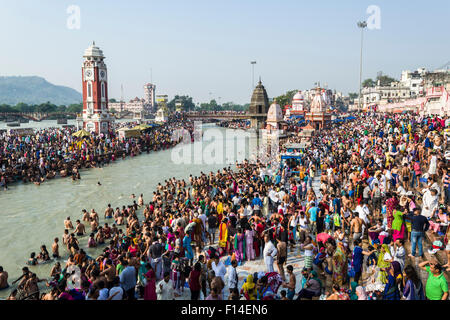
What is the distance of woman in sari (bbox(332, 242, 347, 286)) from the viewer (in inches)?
263

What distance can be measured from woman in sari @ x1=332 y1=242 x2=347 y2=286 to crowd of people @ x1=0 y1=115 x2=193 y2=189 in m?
21.6

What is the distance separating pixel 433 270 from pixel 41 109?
462 ft

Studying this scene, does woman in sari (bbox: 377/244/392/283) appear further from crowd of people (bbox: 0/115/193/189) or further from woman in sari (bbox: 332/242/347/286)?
crowd of people (bbox: 0/115/193/189)

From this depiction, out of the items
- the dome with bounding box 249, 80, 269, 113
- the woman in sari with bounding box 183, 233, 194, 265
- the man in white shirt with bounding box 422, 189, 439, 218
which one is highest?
the dome with bounding box 249, 80, 269, 113

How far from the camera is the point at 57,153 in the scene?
27.7 meters

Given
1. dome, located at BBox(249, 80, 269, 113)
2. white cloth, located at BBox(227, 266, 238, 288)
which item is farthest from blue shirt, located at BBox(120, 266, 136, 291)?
dome, located at BBox(249, 80, 269, 113)

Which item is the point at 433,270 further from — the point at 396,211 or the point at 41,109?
the point at 41,109

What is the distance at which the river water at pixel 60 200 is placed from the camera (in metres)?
12.5

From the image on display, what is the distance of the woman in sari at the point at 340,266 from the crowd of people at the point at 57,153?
2156 cm

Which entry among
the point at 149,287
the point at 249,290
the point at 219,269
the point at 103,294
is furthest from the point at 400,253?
the point at 103,294

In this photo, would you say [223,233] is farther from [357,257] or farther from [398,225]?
[398,225]

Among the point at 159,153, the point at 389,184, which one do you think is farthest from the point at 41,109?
the point at 389,184

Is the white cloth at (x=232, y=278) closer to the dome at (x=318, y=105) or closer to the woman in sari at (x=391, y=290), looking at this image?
the woman in sari at (x=391, y=290)
